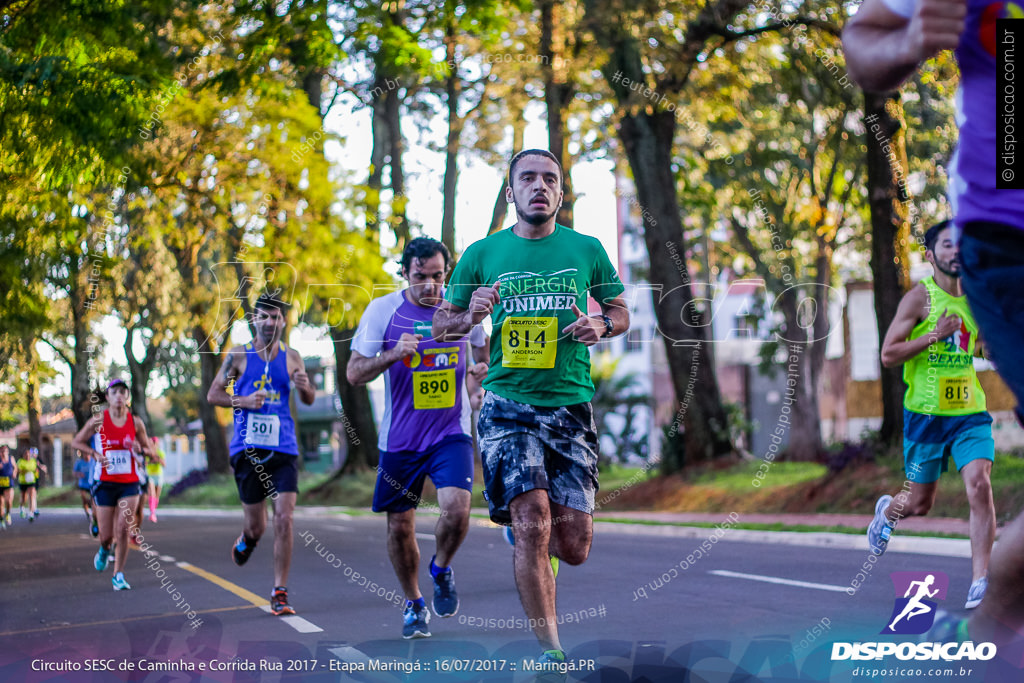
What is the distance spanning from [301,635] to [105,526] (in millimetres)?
4612

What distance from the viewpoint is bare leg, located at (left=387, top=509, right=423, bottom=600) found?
6.68m

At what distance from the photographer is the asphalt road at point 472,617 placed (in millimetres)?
5309

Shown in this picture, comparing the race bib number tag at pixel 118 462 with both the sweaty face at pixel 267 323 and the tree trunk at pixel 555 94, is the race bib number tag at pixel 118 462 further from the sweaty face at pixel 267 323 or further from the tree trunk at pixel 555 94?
the tree trunk at pixel 555 94

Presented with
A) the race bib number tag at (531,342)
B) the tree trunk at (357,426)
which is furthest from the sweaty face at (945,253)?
the tree trunk at (357,426)

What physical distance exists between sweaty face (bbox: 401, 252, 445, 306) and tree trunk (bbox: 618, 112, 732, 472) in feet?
44.6

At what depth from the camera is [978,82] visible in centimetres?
259

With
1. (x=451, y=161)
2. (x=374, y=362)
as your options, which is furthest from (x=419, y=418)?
(x=451, y=161)

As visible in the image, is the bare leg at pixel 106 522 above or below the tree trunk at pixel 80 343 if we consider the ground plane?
below

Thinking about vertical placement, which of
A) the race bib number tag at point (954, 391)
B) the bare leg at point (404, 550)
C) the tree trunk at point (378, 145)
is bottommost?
the bare leg at point (404, 550)

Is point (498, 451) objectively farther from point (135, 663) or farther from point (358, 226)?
point (358, 226)

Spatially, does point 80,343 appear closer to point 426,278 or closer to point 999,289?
point 426,278

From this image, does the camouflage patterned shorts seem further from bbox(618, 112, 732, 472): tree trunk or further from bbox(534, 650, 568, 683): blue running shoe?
bbox(618, 112, 732, 472): tree trunk

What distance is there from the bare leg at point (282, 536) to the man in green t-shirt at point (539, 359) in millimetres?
3026

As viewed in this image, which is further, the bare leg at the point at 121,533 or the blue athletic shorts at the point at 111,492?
the blue athletic shorts at the point at 111,492
